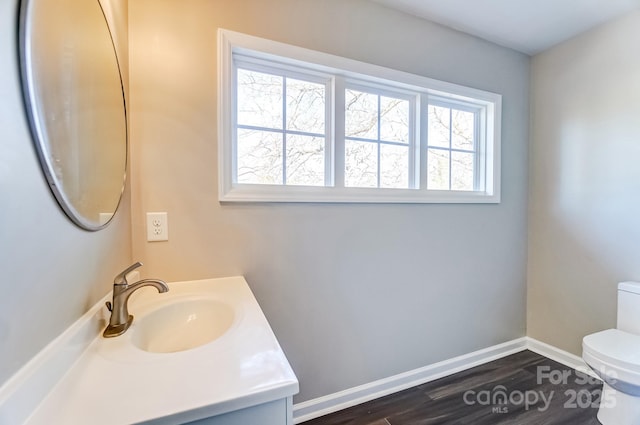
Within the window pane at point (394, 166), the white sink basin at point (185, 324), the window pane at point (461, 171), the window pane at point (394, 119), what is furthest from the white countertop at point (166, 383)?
the window pane at point (461, 171)

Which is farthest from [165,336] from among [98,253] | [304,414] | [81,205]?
[304,414]

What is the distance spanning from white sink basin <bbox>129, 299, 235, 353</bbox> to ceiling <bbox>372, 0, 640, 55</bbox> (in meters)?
1.98

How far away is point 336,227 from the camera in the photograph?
171 cm

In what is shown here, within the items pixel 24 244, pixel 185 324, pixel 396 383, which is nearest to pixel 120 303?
pixel 185 324

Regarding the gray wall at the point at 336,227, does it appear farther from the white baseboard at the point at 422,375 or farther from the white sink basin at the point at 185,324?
the white sink basin at the point at 185,324

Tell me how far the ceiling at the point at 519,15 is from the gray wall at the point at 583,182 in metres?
0.15

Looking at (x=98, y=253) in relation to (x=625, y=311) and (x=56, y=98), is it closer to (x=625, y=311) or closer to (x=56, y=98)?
(x=56, y=98)

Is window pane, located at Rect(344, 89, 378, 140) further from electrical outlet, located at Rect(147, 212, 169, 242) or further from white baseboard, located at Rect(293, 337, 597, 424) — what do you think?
white baseboard, located at Rect(293, 337, 597, 424)

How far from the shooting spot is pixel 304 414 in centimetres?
163

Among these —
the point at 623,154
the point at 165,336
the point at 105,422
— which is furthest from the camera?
the point at 623,154

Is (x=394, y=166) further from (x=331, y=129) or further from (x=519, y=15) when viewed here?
(x=519, y=15)

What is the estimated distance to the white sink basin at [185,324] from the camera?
1.04 m

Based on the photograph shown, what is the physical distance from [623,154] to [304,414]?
2.64 metres

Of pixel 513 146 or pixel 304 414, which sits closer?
pixel 304 414
